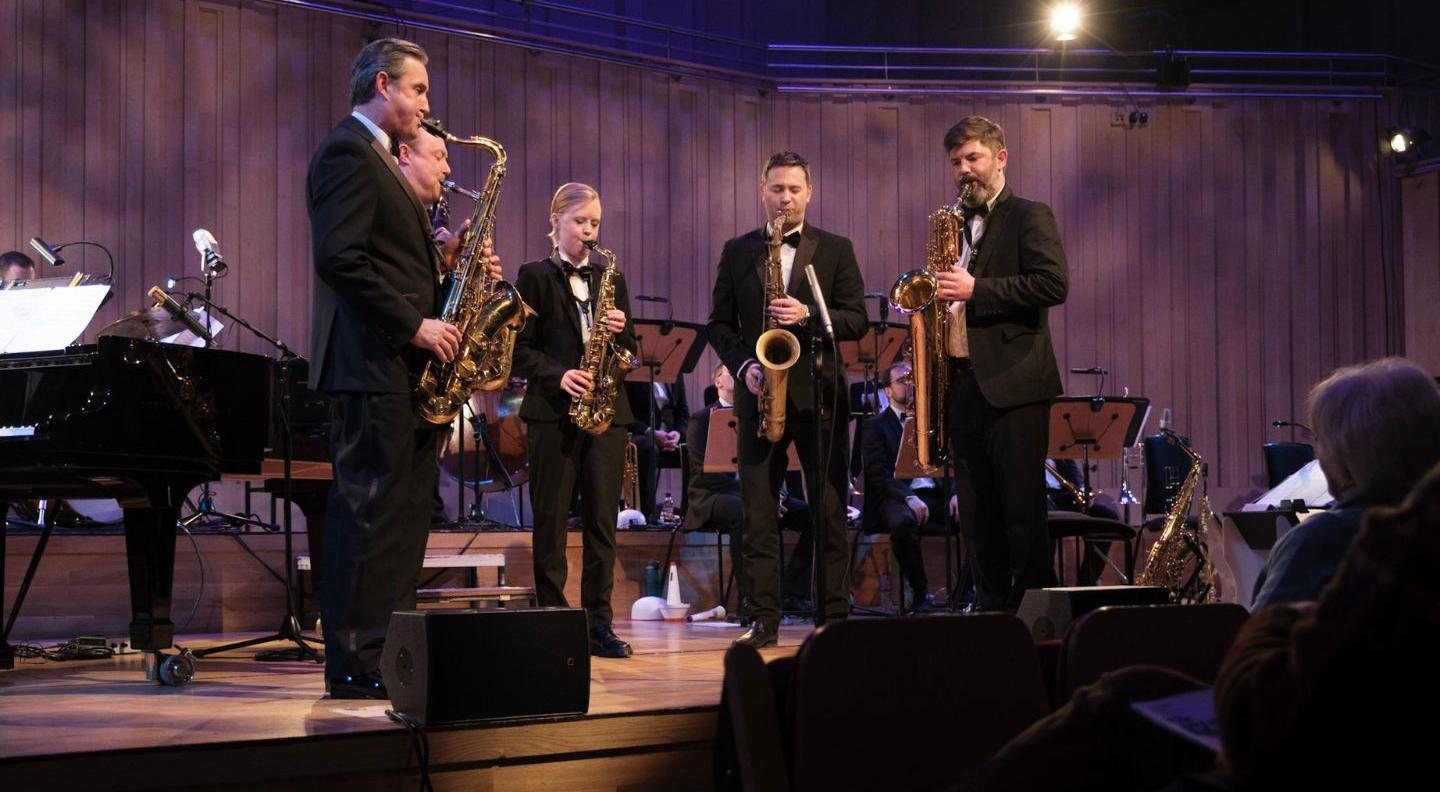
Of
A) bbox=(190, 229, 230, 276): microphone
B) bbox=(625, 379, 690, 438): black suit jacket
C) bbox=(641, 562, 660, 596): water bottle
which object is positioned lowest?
bbox=(641, 562, 660, 596): water bottle

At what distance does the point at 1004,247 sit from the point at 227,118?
256 inches

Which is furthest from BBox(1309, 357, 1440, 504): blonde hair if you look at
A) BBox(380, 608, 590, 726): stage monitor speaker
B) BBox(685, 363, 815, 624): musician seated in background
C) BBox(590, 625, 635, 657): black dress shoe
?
BBox(685, 363, 815, 624): musician seated in background

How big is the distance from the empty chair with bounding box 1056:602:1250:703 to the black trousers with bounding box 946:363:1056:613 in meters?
1.58

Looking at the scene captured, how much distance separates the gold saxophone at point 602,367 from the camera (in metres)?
4.88

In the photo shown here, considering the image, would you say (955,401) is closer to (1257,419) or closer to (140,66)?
(140,66)

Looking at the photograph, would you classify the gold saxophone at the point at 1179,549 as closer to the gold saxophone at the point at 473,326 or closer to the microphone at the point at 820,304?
the microphone at the point at 820,304

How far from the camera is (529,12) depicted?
10273mm

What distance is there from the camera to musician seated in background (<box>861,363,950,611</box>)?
24.7 feet

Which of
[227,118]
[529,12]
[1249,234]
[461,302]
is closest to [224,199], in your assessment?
[227,118]

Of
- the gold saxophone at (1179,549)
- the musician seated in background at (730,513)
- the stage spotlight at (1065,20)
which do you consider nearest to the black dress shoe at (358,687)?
the musician seated in background at (730,513)

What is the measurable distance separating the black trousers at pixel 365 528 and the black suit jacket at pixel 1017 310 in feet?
5.96

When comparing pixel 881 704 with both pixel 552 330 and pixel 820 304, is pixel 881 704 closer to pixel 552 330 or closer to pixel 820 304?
pixel 820 304

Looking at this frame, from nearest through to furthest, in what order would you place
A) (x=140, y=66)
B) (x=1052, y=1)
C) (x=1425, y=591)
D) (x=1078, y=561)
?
(x=1425, y=591), (x=1078, y=561), (x=140, y=66), (x=1052, y=1)

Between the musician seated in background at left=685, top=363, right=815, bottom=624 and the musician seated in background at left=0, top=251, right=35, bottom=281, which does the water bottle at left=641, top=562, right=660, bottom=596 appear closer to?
the musician seated in background at left=685, top=363, right=815, bottom=624
